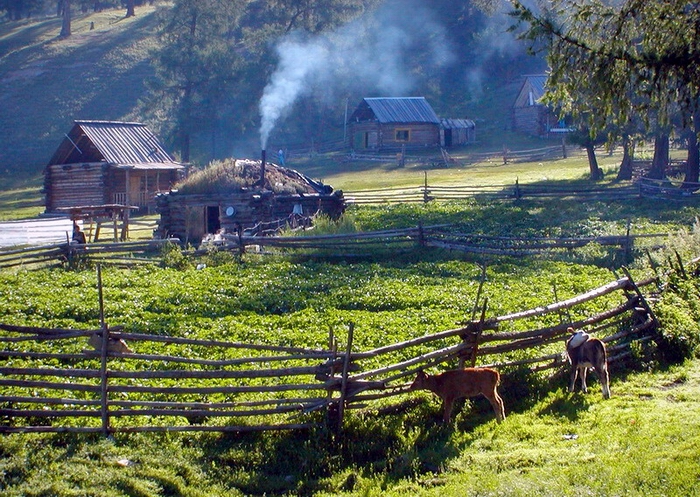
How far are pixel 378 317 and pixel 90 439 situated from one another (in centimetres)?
635

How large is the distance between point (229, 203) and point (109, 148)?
16210 mm

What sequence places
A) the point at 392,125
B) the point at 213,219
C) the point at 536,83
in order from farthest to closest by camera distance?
1. the point at 536,83
2. the point at 392,125
3. the point at 213,219

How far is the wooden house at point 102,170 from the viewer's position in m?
42.2

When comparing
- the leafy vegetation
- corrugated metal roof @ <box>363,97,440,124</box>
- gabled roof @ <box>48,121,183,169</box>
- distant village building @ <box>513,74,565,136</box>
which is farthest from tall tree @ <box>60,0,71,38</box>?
the leafy vegetation

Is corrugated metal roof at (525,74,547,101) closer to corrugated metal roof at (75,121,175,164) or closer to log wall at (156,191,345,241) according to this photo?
corrugated metal roof at (75,121,175,164)

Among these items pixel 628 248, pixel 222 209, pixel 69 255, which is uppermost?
pixel 222 209

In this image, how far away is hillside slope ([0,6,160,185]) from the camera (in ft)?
220

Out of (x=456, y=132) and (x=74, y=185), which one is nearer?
(x=74, y=185)

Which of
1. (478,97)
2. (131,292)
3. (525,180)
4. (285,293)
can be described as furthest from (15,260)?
(478,97)

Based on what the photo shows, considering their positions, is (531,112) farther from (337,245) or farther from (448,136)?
Answer: (337,245)

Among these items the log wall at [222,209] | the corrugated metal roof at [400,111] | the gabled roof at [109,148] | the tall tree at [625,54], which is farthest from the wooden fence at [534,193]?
the tall tree at [625,54]

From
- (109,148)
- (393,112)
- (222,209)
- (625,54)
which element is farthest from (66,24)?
(625,54)

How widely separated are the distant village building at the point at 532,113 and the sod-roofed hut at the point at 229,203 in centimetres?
4016

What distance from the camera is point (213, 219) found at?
30.5 meters
